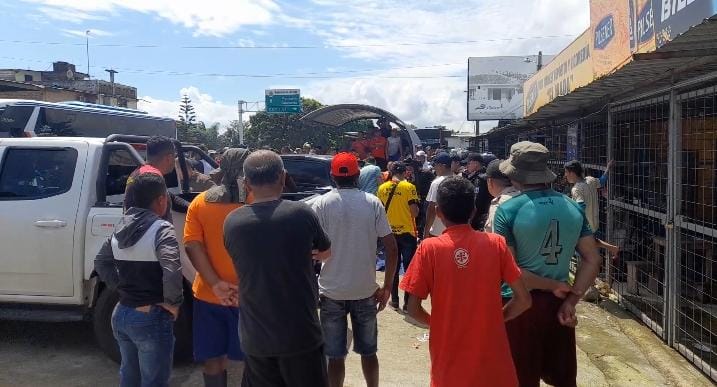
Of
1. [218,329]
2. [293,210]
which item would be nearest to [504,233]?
[293,210]

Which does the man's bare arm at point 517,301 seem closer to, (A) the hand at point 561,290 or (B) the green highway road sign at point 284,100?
(A) the hand at point 561,290

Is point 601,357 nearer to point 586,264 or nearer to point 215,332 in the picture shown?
point 586,264

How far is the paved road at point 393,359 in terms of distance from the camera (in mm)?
4832

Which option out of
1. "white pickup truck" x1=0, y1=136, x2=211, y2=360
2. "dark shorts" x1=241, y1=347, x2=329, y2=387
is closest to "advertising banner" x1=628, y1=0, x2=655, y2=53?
"dark shorts" x1=241, y1=347, x2=329, y2=387

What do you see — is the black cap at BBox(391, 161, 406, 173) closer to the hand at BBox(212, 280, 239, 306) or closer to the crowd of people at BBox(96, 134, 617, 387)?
the crowd of people at BBox(96, 134, 617, 387)

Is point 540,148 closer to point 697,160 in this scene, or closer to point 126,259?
point 126,259

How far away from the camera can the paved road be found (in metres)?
4.83

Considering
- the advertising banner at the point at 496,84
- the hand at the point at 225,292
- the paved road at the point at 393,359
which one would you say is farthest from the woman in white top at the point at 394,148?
the advertising banner at the point at 496,84

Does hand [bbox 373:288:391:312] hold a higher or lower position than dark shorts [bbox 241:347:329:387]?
higher

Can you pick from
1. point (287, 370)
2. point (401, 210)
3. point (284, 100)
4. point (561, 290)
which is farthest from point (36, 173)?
point (284, 100)

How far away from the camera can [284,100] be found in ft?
119

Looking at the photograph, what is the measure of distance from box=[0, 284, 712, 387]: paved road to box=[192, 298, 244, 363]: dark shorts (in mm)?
1275

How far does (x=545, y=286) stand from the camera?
10.5ft

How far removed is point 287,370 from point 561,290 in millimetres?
1569
